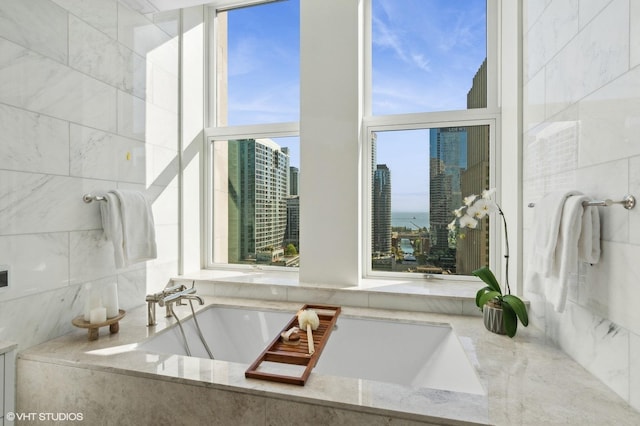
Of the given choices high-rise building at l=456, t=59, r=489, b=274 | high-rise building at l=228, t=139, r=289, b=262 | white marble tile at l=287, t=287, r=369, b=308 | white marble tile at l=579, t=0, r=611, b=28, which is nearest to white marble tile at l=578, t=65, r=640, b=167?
white marble tile at l=579, t=0, r=611, b=28

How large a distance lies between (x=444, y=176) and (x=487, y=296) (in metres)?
Result: 0.86


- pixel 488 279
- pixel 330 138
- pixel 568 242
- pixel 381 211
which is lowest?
pixel 488 279

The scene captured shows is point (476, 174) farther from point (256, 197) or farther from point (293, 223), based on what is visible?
point (256, 197)

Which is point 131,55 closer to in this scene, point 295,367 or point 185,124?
point 185,124

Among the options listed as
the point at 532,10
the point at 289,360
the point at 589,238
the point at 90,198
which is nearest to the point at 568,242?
the point at 589,238

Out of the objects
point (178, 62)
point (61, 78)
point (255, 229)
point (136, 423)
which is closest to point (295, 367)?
point (136, 423)

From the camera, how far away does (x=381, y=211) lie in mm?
2234

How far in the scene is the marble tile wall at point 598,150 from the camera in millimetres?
921

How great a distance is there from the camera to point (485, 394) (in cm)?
103

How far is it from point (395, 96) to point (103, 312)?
212 cm

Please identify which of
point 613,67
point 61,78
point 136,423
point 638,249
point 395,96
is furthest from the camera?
point 395,96

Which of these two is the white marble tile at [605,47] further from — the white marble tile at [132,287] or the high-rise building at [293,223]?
the white marble tile at [132,287]

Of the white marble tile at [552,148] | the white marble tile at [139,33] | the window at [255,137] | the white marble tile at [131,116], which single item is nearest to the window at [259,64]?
the window at [255,137]

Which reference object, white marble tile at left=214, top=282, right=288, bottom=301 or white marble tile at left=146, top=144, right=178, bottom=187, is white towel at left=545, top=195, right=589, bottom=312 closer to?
white marble tile at left=214, top=282, right=288, bottom=301
